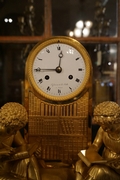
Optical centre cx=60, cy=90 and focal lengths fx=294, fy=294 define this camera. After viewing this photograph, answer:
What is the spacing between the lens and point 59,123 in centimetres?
134

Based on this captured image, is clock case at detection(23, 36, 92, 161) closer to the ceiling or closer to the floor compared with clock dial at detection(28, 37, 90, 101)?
closer to the floor

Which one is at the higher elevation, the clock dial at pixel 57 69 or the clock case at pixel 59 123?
the clock dial at pixel 57 69

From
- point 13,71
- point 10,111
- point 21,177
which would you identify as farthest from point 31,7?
point 21,177

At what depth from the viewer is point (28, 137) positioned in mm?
1345

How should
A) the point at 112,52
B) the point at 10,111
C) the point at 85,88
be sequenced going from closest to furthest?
the point at 10,111 → the point at 85,88 → the point at 112,52

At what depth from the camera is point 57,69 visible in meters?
1.32

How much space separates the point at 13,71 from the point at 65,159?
0.79m

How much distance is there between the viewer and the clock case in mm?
1318

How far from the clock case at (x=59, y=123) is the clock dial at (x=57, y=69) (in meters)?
0.02

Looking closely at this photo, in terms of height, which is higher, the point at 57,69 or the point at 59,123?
the point at 57,69

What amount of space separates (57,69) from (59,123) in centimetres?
24

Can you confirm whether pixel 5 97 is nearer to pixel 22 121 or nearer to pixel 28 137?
pixel 28 137

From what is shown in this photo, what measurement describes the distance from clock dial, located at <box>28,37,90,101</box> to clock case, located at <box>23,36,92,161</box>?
2 cm

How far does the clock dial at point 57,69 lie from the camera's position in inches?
51.4
